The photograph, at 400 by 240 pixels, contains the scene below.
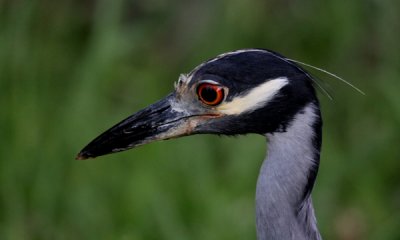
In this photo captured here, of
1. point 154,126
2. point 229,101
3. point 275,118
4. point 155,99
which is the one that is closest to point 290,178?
point 275,118

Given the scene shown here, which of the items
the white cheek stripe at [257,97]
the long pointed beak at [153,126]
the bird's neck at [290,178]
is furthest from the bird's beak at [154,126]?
the bird's neck at [290,178]

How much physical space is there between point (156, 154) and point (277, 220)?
1.95 meters

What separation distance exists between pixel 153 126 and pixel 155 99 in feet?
6.97

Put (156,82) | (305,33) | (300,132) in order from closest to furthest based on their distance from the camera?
1. (300,132)
2. (156,82)
3. (305,33)

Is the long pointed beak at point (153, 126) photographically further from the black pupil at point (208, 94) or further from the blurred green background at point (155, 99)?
the blurred green background at point (155, 99)

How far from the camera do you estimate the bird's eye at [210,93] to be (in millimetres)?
3193

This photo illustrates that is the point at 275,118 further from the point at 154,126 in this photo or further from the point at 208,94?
the point at 154,126

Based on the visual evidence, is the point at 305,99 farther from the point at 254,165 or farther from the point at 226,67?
the point at 254,165

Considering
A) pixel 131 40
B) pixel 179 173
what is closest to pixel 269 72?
pixel 179 173

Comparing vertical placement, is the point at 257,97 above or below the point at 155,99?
below

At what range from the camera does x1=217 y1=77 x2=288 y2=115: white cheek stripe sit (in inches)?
123

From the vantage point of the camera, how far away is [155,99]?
17.9ft

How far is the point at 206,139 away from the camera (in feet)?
17.5

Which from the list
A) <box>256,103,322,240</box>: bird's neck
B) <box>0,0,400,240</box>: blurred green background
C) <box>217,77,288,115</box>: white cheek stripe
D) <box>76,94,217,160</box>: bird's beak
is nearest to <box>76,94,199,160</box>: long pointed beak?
<box>76,94,217,160</box>: bird's beak
